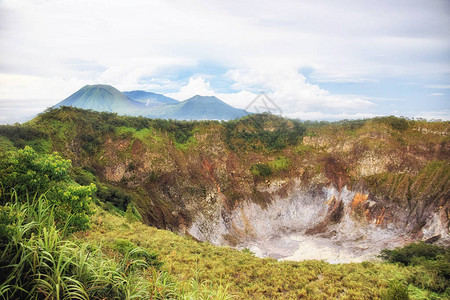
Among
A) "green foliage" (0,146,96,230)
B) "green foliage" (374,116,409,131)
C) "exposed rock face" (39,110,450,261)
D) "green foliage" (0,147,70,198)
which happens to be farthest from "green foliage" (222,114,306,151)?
"green foliage" (0,147,70,198)

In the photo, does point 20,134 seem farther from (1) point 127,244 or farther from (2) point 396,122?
(2) point 396,122

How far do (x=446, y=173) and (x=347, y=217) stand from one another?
1769 centimetres

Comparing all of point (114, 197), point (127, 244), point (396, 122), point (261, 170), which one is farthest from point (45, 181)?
point (396, 122)

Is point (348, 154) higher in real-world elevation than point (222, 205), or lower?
higher

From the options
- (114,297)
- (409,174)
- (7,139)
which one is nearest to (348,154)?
(409,174)

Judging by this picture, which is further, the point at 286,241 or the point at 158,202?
the point at 286,241

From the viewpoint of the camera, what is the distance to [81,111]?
3900 centimetres

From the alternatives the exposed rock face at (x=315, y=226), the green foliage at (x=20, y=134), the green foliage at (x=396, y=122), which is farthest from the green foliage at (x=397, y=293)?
the green foliage at (x=396, y=122)

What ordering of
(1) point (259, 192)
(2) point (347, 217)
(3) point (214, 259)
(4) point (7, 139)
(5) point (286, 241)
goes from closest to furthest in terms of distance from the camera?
(3) point (214, 259) < (4) point (7, 139) < (5) point (286, 241) < (2) point (347, 217) < (1) point (259, 192)

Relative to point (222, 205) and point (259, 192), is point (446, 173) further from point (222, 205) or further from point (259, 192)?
point (222, 205)

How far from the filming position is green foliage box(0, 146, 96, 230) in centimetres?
778

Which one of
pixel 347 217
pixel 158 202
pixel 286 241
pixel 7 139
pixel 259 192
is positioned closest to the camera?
pixel 7 139

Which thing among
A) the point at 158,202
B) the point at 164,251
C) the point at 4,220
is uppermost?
the point at 4,220

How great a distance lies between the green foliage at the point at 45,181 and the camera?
778 cm
